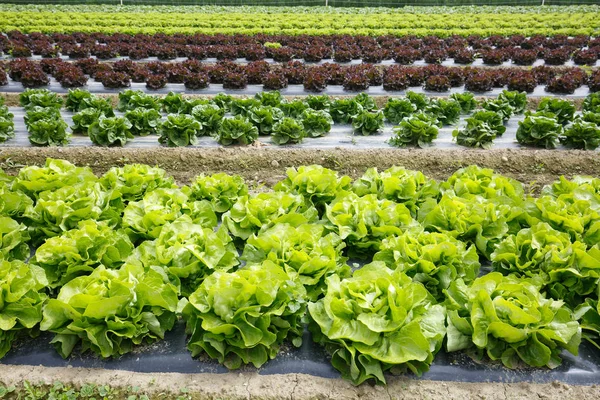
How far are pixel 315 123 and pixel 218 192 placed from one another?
13.4ft

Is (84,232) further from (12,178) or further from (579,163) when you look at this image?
(579,163)

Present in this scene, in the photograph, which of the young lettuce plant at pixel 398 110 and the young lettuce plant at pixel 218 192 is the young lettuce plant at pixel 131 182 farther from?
the young lettuce plant at pixel 398 110

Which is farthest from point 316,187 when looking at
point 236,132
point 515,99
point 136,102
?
point 515,99

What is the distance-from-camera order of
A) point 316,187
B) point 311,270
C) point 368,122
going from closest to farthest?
point 311,270 → point 316,187 → point 368,122

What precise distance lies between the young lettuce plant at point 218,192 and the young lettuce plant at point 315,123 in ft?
12.4

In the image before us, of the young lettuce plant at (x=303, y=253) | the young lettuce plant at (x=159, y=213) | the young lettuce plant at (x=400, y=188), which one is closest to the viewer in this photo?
the young lettuce plant at (x=303, y=253)

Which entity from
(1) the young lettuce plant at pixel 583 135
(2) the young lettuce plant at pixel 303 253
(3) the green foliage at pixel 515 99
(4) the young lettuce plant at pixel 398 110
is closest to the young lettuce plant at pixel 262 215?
(2) the young lettuce plant at pixel 303 253

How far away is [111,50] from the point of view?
1742 cm

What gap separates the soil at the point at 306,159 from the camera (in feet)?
27.8

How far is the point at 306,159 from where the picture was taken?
859 cm

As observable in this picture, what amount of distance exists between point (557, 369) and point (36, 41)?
20643mm

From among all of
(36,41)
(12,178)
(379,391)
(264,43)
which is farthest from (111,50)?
(379,391)

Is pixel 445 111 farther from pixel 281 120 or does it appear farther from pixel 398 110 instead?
pixel 281 120

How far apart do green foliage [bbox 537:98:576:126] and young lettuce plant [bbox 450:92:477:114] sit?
1475mm
